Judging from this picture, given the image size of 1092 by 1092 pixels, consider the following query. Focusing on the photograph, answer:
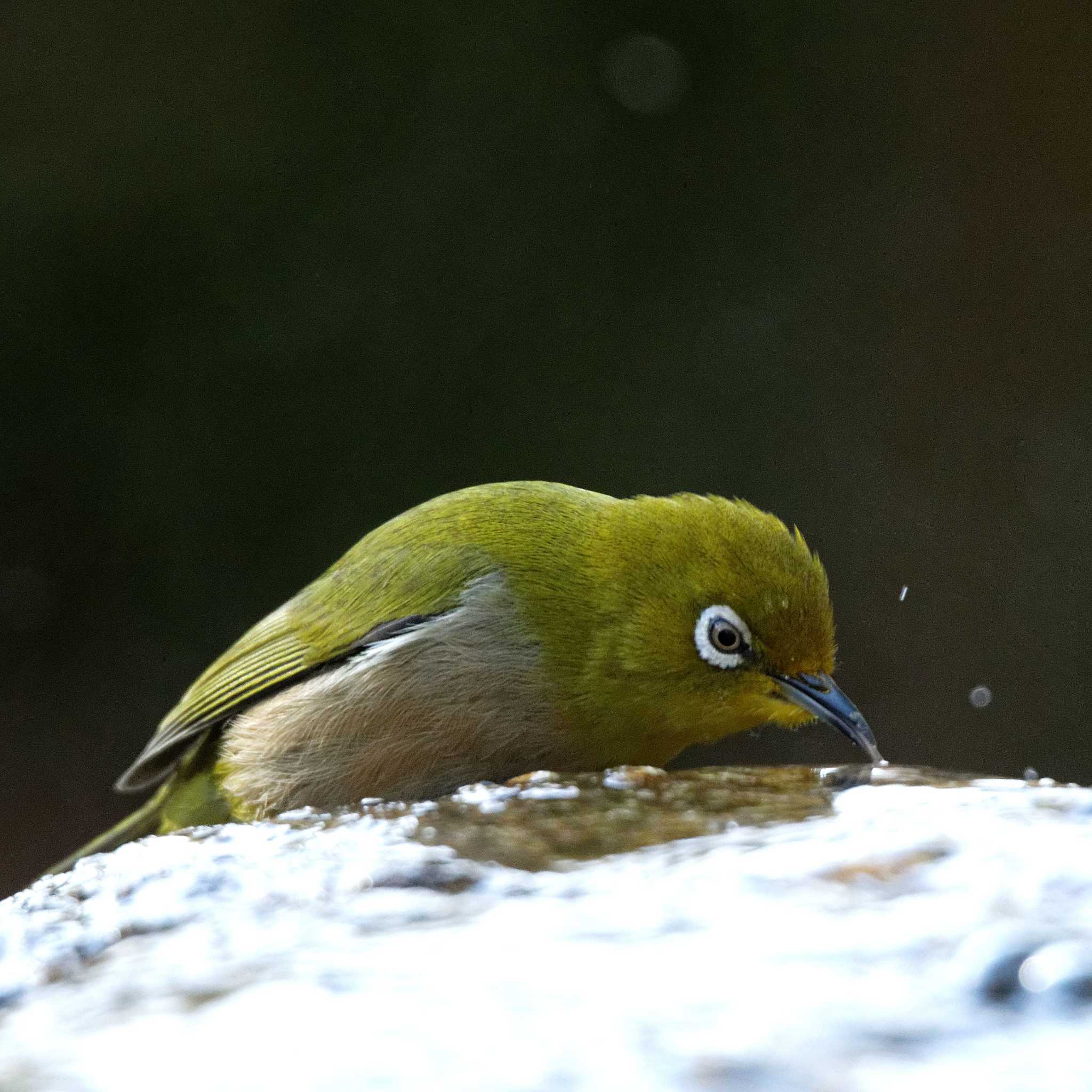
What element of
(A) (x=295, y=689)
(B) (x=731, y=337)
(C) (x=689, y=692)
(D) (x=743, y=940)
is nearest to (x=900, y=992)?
(D) (x=743, y=940)

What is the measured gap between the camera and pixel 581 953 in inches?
72.2

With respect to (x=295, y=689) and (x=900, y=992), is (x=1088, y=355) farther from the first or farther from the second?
(x=900, y=992)

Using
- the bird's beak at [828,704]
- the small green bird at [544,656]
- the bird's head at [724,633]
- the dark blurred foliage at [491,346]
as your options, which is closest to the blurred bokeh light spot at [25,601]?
the dark blurred foliage at [491,346]

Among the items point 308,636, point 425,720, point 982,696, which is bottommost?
point 982,696

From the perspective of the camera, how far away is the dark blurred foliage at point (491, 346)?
22.6 feet

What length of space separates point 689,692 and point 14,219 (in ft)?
16.2

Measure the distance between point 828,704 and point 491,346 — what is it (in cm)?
416

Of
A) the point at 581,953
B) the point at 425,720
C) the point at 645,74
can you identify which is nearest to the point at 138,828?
the point at 425,720

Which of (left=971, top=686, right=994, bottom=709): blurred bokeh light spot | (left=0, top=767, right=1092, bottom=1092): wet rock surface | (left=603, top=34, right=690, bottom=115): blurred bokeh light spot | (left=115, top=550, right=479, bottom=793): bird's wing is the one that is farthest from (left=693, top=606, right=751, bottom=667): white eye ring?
(left=603, top=34, right=690, bottom=115): blurred bokeh light spot

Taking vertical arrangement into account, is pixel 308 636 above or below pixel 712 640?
above

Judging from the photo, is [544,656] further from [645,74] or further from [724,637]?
[645,74]

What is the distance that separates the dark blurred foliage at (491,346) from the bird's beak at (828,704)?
12.4 ft

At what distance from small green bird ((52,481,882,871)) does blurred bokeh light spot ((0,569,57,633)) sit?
152 inches

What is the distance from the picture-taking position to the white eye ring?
3.45 meters
